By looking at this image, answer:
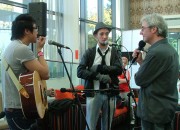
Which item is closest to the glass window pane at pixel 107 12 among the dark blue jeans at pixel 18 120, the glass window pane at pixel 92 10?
the glass window pane at pixel 92 10

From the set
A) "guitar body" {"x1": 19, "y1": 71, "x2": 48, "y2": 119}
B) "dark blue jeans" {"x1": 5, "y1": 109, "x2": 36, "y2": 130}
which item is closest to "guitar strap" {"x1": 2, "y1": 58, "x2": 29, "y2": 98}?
"guitar body" {"x1": 19, "y1": 71, "x2": 48, "y2": 119}

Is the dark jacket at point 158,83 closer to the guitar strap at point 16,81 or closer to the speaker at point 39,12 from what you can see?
the guitar strap at point 16,81

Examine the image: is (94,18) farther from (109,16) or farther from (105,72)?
(105,72)

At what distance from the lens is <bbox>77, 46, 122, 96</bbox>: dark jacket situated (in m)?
3.01

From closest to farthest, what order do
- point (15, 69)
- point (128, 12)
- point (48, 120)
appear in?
point (15, 69)
point (48, 120)
point (128, 12)

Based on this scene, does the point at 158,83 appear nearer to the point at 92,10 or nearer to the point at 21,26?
the point at 21,26

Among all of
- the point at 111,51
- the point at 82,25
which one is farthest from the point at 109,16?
the point at 111,51

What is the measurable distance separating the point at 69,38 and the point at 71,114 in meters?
1.74

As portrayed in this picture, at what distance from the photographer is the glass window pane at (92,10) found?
6.72m

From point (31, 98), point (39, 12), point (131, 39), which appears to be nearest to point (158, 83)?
point (31, 98)

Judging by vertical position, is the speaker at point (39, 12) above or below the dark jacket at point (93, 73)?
above

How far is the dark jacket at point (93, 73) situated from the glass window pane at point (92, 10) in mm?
3638

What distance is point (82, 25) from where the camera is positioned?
634 cm

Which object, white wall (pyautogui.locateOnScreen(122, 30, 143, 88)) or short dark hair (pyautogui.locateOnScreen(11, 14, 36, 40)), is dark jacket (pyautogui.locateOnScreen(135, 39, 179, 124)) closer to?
short dark hair (pyautogui.locateOnScreen(11, 14, 36, 40))
